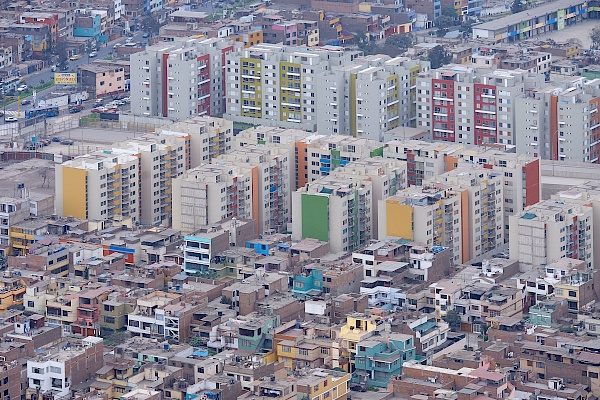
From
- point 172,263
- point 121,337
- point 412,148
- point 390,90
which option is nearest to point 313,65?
point 390,90

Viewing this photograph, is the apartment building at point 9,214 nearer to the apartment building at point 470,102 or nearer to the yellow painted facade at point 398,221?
the yellow painted facade at point 398,221

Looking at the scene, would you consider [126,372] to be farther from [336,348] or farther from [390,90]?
[390,90]

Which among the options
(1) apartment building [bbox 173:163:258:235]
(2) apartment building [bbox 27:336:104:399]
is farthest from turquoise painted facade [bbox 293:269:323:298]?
(2) apartment building [bbox 27:336:104:399]

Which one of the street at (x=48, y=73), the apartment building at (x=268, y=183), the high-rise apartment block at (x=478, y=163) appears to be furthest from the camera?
the street at (x=48, y=73)

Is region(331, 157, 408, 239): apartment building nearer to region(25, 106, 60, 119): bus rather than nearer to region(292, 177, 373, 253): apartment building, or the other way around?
region(292, 177, 373, 253): apartment building

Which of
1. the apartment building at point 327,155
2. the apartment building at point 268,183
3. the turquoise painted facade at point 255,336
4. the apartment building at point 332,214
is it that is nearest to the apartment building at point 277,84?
the apartment building at point 327,155

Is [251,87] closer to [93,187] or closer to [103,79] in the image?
[103,79]
